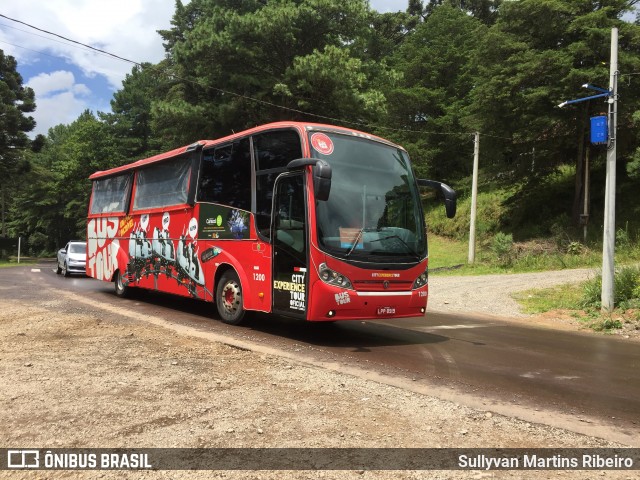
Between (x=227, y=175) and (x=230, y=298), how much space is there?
7.89ft

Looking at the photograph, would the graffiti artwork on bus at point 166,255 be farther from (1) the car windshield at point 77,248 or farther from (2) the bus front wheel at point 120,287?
(1) the car windshield at point 77,248

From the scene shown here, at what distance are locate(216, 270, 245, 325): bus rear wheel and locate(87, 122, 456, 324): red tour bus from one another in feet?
0.07

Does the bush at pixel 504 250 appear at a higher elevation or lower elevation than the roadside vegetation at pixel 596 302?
higher

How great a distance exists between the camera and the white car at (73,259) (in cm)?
2308

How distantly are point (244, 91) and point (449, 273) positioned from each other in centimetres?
1676

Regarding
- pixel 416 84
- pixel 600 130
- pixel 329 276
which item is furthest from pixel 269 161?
pixel 416 84

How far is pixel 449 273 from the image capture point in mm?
23438

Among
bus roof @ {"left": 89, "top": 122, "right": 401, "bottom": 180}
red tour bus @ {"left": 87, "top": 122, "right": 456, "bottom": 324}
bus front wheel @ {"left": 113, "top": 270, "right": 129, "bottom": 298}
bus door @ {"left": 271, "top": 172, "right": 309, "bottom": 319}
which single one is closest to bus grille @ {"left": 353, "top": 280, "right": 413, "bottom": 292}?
red tour bus @ {"left": 87, "top": 122, "right": 456, "bottom": 324}

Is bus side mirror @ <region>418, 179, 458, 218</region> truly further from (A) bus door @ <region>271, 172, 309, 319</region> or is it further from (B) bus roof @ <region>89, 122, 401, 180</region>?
(A) bus door @ <region>271, 172, 309, 319</region>

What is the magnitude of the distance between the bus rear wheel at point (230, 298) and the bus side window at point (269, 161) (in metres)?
1.40

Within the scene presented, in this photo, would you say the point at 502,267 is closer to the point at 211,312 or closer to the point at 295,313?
the point at 211,312

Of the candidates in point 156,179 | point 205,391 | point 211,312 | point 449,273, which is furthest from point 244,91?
point 205,391

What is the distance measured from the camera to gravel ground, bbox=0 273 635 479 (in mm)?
3805

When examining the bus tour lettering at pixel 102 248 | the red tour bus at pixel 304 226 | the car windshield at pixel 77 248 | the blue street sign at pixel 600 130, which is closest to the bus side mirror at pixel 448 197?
the red tour bus at pixel 304 226
